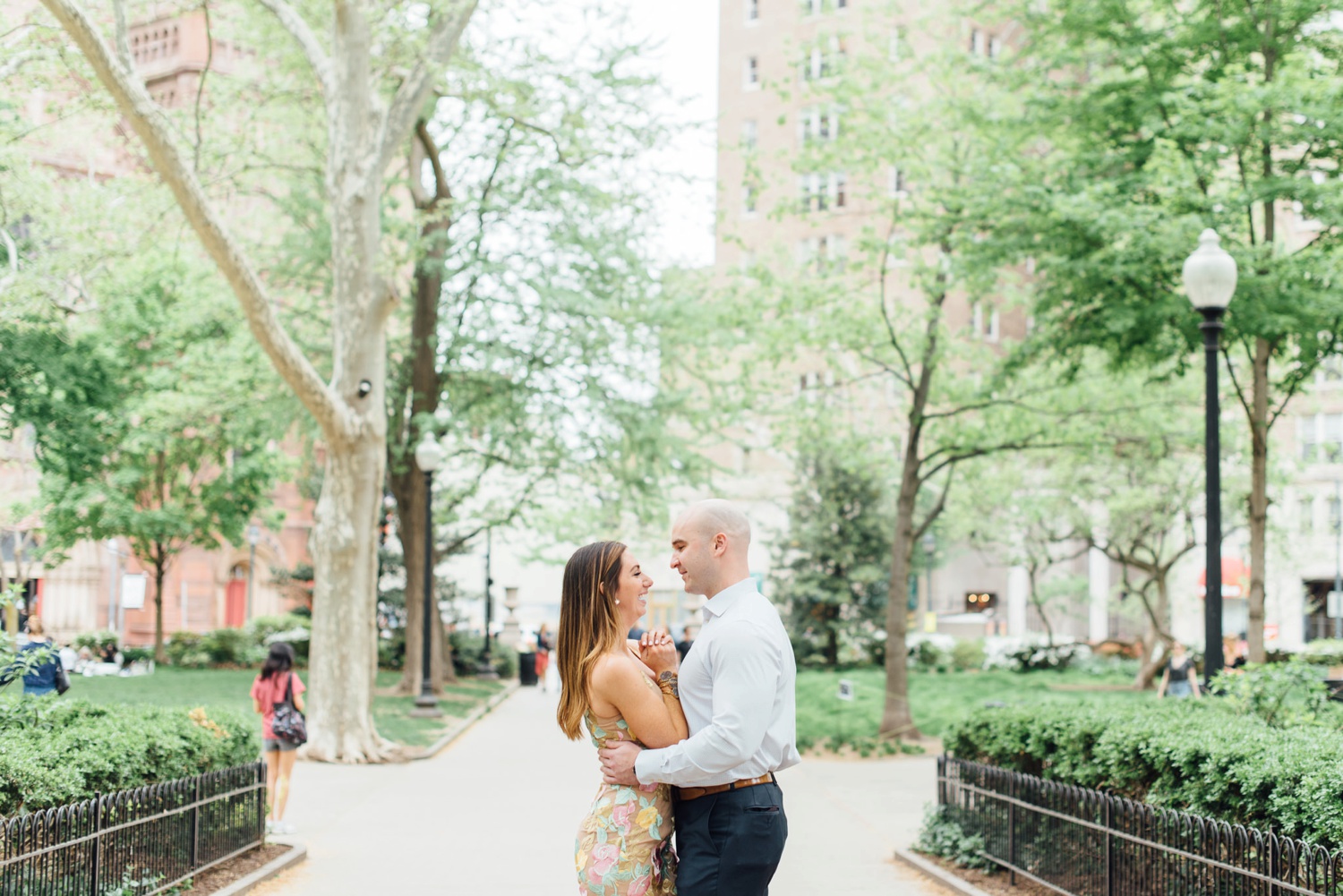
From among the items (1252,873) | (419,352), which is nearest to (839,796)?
(1252,873)

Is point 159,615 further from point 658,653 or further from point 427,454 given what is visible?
point 658,653

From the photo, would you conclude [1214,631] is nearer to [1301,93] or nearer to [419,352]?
[1301,93]

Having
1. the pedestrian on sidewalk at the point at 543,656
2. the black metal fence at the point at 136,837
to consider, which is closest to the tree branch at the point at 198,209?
the black metal fence at the point at 136,837

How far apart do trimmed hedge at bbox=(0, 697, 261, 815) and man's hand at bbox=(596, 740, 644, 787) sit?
423 centimetres

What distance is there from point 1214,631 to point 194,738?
7885 mm

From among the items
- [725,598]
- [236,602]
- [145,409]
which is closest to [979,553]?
[236,602]

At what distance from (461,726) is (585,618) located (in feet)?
69.1

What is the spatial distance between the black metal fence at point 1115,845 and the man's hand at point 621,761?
319cm

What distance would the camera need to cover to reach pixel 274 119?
26.9 m

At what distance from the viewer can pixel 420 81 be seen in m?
18.6

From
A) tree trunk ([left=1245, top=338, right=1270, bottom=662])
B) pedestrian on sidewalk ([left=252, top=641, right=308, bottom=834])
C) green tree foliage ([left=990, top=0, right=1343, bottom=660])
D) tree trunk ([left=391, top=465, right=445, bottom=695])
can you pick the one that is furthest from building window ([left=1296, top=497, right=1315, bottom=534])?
pedestrian on sidewalk ([left=252, top=641, right=308, bottom=834])

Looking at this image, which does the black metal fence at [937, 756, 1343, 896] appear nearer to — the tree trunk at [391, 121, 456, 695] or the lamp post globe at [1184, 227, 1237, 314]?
the lamp post globe at [1184, 227, 1237, 314]

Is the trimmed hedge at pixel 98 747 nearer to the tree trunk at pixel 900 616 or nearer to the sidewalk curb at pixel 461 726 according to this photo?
the sidewalk curb at pixel 461 726

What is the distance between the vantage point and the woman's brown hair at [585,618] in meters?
4.41
